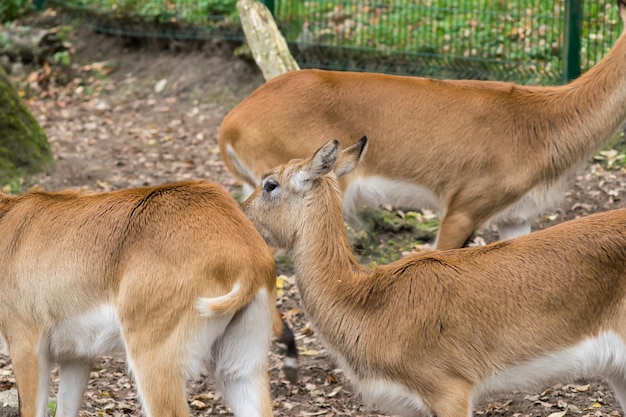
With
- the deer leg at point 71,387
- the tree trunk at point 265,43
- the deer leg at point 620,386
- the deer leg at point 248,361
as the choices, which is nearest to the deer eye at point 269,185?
the deer leg at point 248,361

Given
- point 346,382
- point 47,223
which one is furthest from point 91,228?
point 346,382

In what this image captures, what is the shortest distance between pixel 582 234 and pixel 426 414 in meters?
1.06

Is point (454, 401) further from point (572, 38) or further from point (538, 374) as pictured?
point (572, 38)

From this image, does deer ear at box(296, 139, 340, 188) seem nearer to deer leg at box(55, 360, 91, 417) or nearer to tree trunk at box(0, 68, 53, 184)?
deer leg at box(55, 360, 91, 417)

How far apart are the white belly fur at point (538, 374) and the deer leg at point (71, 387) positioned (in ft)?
4.73

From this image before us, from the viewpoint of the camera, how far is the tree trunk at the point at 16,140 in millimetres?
8938

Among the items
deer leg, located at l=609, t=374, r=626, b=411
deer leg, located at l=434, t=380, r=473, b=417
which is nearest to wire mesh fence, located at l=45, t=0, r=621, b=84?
deer leg, located at l=609, t=374, r=626, b=411

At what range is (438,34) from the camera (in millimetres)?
10453

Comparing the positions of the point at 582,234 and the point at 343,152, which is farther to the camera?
the point at 343,152

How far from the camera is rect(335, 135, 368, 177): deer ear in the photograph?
491 centimetres

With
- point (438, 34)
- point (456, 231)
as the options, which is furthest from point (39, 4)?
point (456, 231)

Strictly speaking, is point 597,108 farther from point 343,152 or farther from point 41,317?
point 41,317

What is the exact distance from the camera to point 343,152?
16.1 feet

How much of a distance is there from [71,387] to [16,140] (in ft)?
15.3
